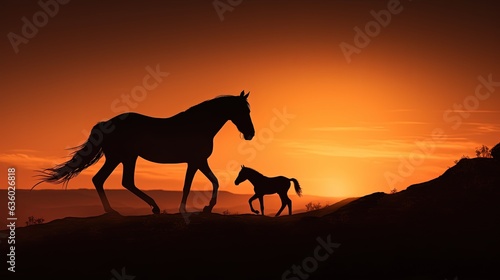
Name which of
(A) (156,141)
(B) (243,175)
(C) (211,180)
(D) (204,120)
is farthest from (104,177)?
(B) (243,175)

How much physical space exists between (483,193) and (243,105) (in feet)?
24.9

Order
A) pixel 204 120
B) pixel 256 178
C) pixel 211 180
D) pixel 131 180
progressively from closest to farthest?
pixel 131 180, pixel 211 180, pixel 204 120, pixel 256 178

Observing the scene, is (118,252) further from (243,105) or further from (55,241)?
(243,105)

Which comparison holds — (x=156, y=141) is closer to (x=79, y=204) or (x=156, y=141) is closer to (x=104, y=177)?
(x=104, y=177)

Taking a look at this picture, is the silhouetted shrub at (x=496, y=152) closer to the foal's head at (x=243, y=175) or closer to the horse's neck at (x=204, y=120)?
the foal's head at (x=243, y=175)

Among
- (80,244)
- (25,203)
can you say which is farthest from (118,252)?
(25,203)

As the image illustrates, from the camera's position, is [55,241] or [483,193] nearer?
[55,241]

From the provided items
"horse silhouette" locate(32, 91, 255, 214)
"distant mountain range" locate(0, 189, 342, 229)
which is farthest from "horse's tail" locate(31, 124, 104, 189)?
"distant mountain range" locate(0, 189, 342, 229)

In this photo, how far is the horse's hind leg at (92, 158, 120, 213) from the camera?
17.7 meters

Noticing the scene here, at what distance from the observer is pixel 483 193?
57.4 ft

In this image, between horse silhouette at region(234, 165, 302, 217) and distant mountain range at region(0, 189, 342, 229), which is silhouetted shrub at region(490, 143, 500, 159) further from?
distant mountain range at region(0, 189, 342, 229)

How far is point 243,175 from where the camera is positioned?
21.6 meters

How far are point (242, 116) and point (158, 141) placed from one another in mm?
2696

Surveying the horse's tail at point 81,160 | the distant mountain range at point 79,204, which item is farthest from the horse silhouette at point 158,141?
the distant mountain range at point 79,204
